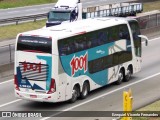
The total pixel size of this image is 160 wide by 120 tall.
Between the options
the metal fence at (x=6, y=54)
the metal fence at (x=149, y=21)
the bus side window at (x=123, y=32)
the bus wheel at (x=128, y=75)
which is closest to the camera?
the bus side window at (x=123, y=32)

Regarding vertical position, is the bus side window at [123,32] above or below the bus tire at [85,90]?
above

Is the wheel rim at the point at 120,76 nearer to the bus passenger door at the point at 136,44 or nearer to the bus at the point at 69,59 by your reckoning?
the bus at the point at 69,59

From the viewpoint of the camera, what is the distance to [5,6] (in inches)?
2778

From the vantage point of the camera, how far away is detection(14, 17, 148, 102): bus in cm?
2256

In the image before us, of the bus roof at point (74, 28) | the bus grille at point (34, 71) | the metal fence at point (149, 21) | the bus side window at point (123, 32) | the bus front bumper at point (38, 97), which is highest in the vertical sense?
the bus roof at point (74, 28)

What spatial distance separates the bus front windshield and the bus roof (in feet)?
57.6

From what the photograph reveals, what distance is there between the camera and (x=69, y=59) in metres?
23.4

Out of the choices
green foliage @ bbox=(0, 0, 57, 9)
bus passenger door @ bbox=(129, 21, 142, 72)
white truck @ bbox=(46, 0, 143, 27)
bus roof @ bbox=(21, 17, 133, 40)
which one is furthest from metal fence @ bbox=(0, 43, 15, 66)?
green foliage @ bbox=(0, 0, 57, 9)

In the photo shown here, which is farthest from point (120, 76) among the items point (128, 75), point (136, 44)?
point (136, 44)

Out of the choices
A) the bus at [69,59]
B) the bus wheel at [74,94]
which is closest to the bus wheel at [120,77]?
the bus at [69,59]

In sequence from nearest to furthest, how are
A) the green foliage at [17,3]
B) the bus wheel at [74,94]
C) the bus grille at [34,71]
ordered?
the bus grille at [34,71], the bus wheel at [74,94], the green foliage at [17,3]

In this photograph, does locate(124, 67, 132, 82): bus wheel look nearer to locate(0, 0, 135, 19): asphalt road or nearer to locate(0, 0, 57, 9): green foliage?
locate(0, 0, 135, 19): asphalt road

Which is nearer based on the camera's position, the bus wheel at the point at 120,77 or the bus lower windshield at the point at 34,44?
the bus lower windshield at the point at 34,44

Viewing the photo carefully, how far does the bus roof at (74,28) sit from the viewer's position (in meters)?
23.1
